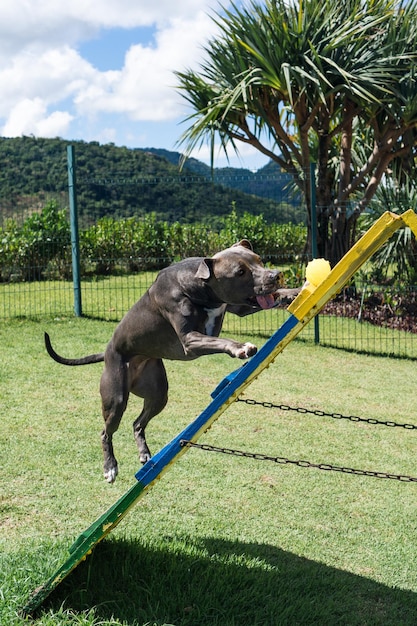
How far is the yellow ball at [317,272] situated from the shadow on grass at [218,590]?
6.17ft

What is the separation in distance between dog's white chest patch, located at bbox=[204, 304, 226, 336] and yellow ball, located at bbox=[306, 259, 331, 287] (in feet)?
1.19

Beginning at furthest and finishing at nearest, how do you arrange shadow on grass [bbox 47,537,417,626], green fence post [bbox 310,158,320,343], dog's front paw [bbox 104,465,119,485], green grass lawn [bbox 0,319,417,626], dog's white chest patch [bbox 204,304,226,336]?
1. green fence post [bbox 310,158,320,343]
2. green grass lawn [bbox 0,319,417,626]
3. shadow on grass [bbox 47,537,417,626]
4. dog's front paw [bbox 104,465,119,485]
5. dog's white chest patch [bbox 204,304,226,336]

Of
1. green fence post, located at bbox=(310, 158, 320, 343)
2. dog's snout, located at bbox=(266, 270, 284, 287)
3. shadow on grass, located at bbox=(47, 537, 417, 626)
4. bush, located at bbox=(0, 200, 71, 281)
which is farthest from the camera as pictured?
bush, located at bbox=(0, 200, 71, 281)

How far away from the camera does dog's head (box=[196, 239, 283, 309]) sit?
2463mm

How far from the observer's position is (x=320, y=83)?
11.1 m

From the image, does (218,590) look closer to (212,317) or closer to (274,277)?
(212,317)

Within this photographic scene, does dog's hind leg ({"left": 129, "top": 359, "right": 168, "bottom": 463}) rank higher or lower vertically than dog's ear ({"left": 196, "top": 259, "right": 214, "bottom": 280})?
lower

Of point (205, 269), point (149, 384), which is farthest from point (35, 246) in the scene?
A: point (205, 269)

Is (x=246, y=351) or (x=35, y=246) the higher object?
(x=35, y=246)

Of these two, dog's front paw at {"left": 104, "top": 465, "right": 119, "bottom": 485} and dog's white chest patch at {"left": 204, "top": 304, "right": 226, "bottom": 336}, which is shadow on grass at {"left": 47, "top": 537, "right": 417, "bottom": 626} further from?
dog's white chest patch at {"left": 204, "top": 304, "right": 226, "bottom": 336}

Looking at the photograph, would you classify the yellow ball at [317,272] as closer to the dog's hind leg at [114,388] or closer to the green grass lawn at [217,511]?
the dog's hind leg at [114,388]

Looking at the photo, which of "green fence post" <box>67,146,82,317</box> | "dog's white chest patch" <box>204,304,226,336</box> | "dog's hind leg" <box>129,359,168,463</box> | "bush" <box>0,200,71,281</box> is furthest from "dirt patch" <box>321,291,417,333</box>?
"dog's white chest patch" <box>204,304,226,336</box>

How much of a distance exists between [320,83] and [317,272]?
9.18m

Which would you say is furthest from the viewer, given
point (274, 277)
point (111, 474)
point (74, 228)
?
point (74, 228)
